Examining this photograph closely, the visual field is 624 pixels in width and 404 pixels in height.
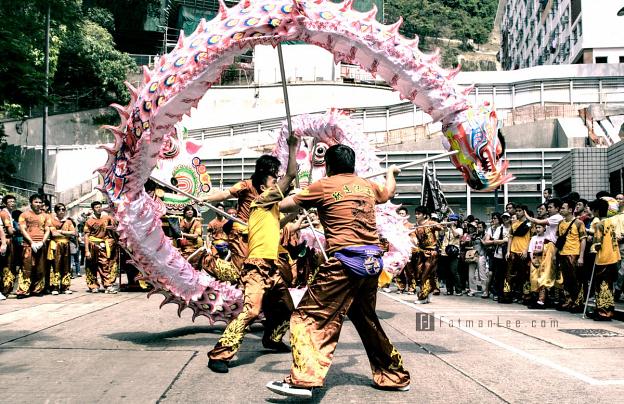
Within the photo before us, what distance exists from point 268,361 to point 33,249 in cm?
871

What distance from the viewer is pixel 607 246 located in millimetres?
10250

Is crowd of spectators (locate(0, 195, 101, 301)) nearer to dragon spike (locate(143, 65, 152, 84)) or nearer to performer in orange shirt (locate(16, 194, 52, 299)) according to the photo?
performer in orange shirt (locate(16, 194, 52, 299))

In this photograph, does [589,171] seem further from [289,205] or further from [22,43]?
[22,43]

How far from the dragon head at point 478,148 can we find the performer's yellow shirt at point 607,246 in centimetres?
326

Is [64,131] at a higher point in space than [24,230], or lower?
higher

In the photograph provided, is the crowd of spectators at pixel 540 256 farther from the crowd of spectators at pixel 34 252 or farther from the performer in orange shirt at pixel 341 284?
the crowd of spectators at pixel 34 252

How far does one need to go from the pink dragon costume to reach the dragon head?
1 centimetres

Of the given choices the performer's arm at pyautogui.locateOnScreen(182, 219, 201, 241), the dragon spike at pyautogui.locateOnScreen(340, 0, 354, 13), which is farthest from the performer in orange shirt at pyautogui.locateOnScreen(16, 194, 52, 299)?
the dragon spike at pyautogui.locateOnScreen(340, 0, 354, 13)

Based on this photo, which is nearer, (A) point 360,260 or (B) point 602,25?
(A) point 360,260

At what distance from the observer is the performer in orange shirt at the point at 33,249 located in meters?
13.7

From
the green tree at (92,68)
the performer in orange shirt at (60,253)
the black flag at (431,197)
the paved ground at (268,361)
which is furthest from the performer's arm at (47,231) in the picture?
the green tree at (92,68)

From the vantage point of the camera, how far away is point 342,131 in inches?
511

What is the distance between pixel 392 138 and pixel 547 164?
804 centimetres

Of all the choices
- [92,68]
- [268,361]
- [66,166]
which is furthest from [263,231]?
[92,68]
